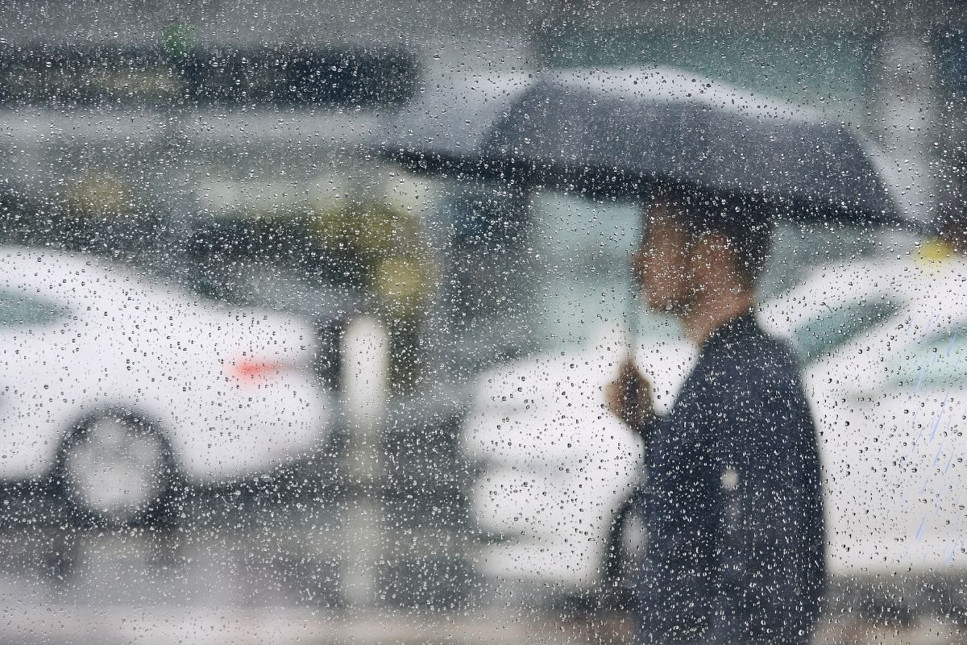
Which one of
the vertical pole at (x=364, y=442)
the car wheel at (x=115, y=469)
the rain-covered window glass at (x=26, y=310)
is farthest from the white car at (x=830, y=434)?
the rain-covered window glass at (x=26, y=310)

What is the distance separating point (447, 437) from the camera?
1.63 meters

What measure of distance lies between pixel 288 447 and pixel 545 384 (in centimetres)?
46

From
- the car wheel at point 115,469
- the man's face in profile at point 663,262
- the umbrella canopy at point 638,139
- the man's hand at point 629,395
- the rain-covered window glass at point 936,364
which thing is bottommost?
the car wheel at point 115,469

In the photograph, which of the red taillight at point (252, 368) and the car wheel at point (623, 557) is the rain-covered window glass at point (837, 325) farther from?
the red taillight at point (252, 368)

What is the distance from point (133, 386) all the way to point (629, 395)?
0.86m

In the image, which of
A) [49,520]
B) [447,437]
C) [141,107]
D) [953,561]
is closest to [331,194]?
[141,107]

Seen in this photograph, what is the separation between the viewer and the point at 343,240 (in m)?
1.63

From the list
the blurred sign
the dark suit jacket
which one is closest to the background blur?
the blurred sign

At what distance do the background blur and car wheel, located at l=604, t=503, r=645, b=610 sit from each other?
27mm

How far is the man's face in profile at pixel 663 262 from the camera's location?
5.39 feet

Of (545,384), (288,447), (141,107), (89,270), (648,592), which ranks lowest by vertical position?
(648,592)

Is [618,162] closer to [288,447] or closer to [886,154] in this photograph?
[886,154]

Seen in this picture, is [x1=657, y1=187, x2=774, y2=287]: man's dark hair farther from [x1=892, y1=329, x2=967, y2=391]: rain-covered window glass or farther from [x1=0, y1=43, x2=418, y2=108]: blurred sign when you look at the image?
[x1=0, y1=43, x2=418, y2=108]: blurred sign

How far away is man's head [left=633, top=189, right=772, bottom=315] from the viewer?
1645mm
